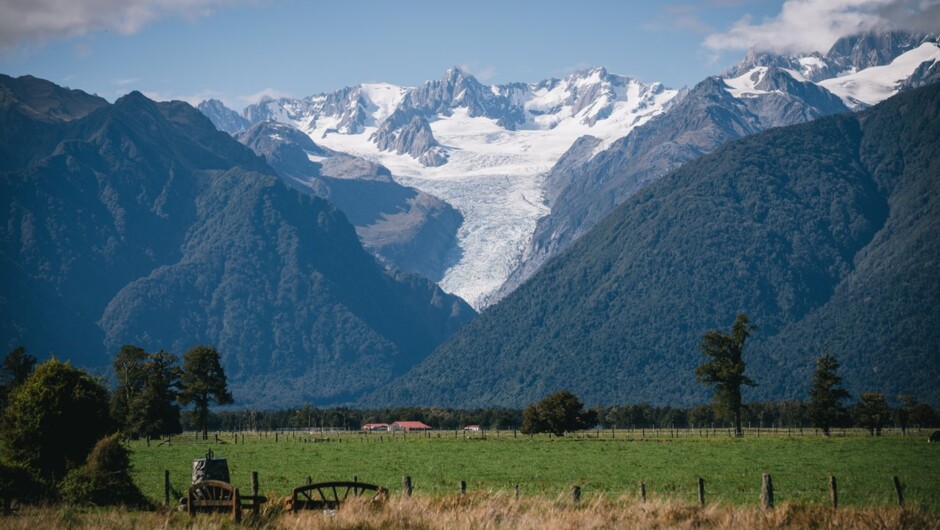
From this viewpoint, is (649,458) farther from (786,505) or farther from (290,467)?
(786,505)

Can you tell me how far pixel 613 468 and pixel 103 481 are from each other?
32183 mm

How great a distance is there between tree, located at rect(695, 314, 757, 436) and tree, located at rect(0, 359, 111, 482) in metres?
85.5

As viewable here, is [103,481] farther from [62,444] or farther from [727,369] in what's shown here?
[727,369]

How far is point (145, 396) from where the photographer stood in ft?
332

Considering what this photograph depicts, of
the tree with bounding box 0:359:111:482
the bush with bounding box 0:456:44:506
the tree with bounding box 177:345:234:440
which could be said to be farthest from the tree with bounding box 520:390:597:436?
the bush with bounding box 0:456:44:506

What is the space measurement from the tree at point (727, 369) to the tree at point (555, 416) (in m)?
14.7

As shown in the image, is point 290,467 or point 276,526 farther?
point 290,467

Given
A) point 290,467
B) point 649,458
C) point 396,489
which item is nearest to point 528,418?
point 649,458

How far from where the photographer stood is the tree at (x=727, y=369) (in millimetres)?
114938

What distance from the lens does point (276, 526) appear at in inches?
914

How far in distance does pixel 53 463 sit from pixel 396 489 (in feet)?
47.5

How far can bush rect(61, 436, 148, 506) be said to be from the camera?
32969mm

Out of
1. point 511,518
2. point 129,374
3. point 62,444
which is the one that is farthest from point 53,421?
point 129,374

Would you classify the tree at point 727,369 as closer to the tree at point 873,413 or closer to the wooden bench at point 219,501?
the tree at point 873,413
